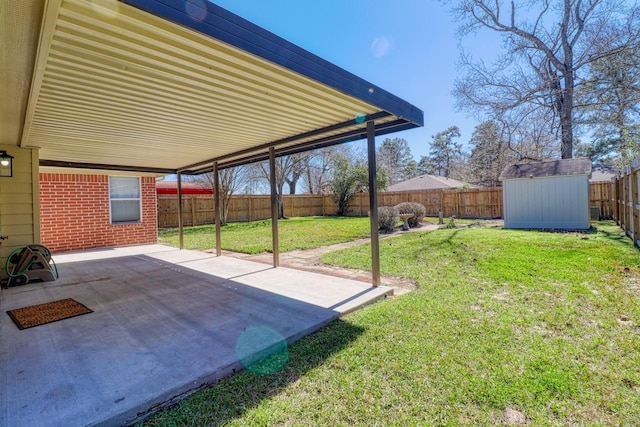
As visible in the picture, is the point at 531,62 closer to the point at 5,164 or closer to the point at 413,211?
the point at 413,211

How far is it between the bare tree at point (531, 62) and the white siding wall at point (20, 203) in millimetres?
15734

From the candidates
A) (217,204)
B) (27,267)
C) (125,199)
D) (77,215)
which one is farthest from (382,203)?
(27,267)

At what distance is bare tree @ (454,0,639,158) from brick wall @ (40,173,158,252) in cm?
1507

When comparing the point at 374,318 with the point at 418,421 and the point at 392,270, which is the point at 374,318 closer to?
the point at 418,421

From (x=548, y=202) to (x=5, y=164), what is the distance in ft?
47.8

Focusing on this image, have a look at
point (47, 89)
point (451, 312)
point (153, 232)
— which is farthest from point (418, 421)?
point (153, 232)

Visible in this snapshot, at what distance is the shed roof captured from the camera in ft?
6.84

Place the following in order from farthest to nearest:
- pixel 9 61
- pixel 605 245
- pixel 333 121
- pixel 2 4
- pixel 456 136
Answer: pixel 456 136 → pixel 605 245 → pixel 333 121 → pixel 9 61 → pixel 2 4

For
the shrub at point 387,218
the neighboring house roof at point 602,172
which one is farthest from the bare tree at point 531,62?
the shrub at point 387,218

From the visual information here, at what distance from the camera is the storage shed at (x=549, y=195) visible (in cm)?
1027

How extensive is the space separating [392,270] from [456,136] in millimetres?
36975

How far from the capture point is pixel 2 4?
176 centimetres

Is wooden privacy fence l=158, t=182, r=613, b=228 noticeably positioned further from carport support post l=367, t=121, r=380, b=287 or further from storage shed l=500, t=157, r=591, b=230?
carport support post l=367, t=121, r=380, b=287

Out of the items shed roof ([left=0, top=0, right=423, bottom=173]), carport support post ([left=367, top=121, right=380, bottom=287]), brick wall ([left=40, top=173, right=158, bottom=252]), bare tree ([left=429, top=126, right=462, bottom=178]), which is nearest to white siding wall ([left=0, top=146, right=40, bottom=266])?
shed roof ([left=0, top=0, right=423, bottom=173])
